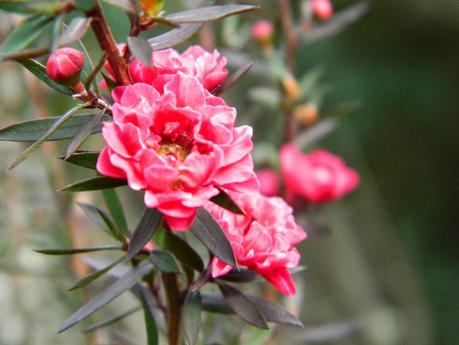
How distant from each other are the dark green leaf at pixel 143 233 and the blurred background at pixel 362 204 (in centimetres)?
26

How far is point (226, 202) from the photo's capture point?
1.32ft

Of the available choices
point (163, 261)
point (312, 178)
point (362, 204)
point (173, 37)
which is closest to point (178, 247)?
point (163, 261)

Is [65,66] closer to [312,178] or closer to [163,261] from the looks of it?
[163,261]

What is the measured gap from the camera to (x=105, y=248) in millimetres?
470

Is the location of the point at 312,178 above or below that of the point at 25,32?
below

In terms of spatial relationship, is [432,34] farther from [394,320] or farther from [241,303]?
[241,303]

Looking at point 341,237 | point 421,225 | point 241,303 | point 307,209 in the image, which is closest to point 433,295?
point 421,225

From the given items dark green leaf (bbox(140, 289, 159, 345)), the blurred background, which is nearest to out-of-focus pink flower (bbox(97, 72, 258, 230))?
dark green leaf (bbox(140, 289, 159, 345))

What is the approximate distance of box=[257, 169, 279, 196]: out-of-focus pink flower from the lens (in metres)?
0.89

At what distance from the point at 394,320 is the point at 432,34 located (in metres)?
1.20

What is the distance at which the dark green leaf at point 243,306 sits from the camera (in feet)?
1.45

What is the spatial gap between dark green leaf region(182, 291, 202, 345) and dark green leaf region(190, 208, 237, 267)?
56 millimetres

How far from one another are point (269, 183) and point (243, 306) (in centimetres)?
47

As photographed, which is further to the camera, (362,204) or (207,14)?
(362,204)
